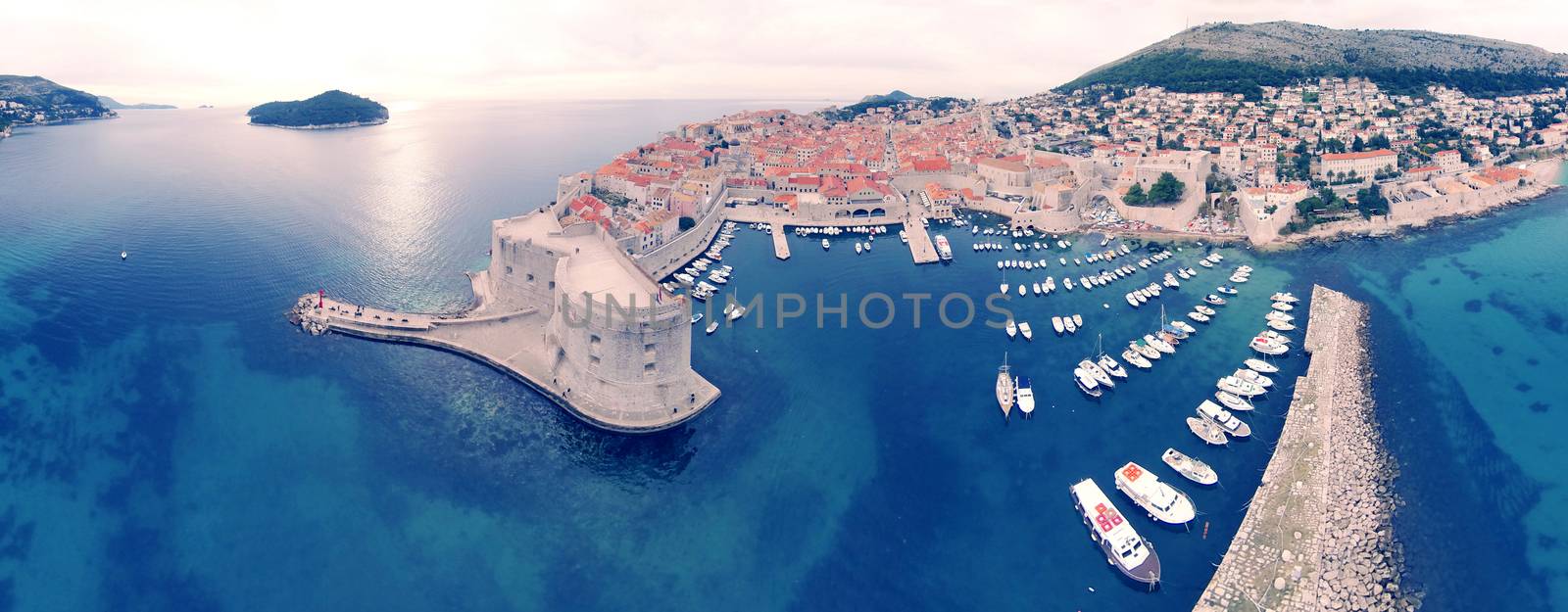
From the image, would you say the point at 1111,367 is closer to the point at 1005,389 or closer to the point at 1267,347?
the point at 1005,389

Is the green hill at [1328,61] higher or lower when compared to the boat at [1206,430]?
higher

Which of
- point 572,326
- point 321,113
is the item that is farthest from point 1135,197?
point 321,113

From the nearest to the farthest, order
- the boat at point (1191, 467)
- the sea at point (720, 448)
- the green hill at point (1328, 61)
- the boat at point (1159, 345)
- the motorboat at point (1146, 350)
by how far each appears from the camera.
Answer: the sea at point (720, 448) → the boat at point (1191, 467) → the motorboat at point (1146, 350) → the boat at point (1159, 345) → the green hill at point (1328, 61)

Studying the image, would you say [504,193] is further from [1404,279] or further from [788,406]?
[1404,279]

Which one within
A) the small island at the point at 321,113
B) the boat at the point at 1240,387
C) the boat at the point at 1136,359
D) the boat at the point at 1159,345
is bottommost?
the boat at the point at 1240,387

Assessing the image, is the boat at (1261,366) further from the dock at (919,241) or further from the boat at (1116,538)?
the dock at (919,241)

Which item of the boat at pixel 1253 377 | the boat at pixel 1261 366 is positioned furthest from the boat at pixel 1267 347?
the boat at pixel 1253 377

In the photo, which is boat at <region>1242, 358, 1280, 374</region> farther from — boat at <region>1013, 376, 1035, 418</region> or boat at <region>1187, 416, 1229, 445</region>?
boat at <region>1013, 376, 1035, 418</region>
